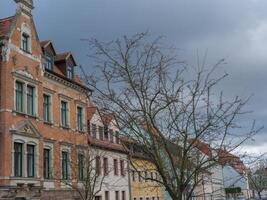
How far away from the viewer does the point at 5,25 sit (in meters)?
30.4

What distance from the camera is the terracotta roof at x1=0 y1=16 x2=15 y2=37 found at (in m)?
29.5

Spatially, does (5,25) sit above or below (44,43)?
below

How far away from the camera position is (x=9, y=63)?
28562mm

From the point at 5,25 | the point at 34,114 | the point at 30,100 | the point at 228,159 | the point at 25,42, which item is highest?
the point at 5,25

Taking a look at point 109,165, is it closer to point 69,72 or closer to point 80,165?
point 80,165

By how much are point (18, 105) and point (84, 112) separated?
985cm

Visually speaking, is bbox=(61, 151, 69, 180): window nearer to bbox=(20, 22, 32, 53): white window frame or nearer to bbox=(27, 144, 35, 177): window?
bbox=(27, 144, 35, 177): window

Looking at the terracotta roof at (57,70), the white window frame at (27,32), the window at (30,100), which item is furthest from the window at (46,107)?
the white window frame at (27,32)

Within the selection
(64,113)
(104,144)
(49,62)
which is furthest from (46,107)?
(104,144)

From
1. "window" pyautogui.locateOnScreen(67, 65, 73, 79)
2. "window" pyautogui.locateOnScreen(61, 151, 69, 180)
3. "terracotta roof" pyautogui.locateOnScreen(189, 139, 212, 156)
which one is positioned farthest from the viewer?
"window" pyautogui.locateOnScreen(67, 65, 73, 79)

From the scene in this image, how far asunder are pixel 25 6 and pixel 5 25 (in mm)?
2186

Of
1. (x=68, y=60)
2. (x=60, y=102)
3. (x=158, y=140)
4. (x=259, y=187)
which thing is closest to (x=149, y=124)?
(x=158, y=140)

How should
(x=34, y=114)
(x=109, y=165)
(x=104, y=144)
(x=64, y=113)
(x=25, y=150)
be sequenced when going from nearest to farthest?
1. (x=25, y=150)
2. (x=34, y=114)
3. (x=64, y=113)
4. (x=104, y=144)
5. (x=109, y=165)

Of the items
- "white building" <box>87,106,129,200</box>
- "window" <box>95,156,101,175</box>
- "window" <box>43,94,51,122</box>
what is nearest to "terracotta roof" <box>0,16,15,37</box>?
"window" <box>43,94,51,122</box>
